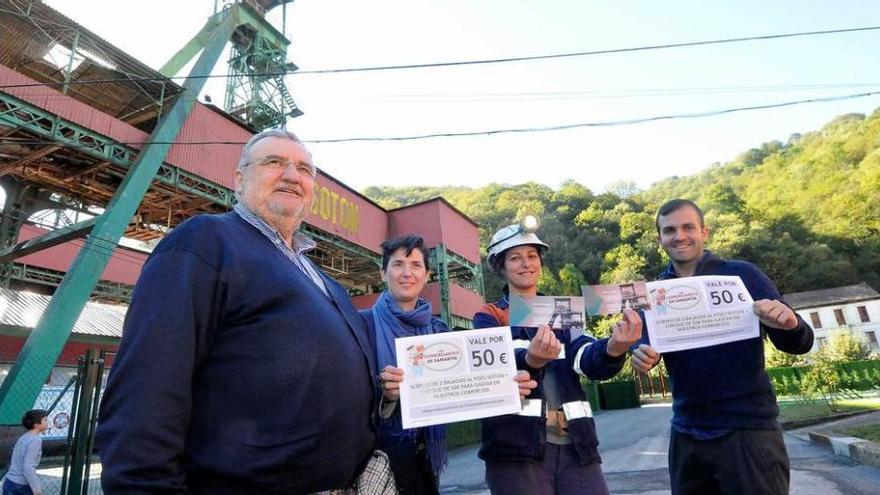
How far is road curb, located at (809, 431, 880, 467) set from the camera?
586 cm

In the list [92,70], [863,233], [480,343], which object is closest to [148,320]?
[480,343]

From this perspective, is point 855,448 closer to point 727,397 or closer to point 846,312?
point 727,397

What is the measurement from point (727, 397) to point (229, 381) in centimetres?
235

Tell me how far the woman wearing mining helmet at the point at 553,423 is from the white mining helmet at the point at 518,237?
0.41 meters

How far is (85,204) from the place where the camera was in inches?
637

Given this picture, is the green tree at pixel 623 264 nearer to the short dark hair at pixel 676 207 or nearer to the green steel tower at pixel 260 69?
the green steel tower at pixel 260 69

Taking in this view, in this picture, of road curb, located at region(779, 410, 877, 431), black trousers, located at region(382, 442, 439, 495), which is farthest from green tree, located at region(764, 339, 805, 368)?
black trousers, located at region(382, 442, 439, 495)

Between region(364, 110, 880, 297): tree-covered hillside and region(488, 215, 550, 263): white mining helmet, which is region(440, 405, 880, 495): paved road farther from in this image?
region(364, 110, 880, 297): tree-covered hillside

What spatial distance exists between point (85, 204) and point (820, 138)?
104507 millimetres

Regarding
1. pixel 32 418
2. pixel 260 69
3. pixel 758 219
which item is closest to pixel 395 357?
pixel 32 418

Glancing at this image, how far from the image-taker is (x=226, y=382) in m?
1.35

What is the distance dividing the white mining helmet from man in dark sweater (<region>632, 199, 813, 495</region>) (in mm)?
781

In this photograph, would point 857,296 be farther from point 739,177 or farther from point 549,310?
point 549,310

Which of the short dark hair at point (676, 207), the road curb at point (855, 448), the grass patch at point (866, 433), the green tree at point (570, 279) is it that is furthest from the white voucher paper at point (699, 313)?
the green tree at point (570, 279)
